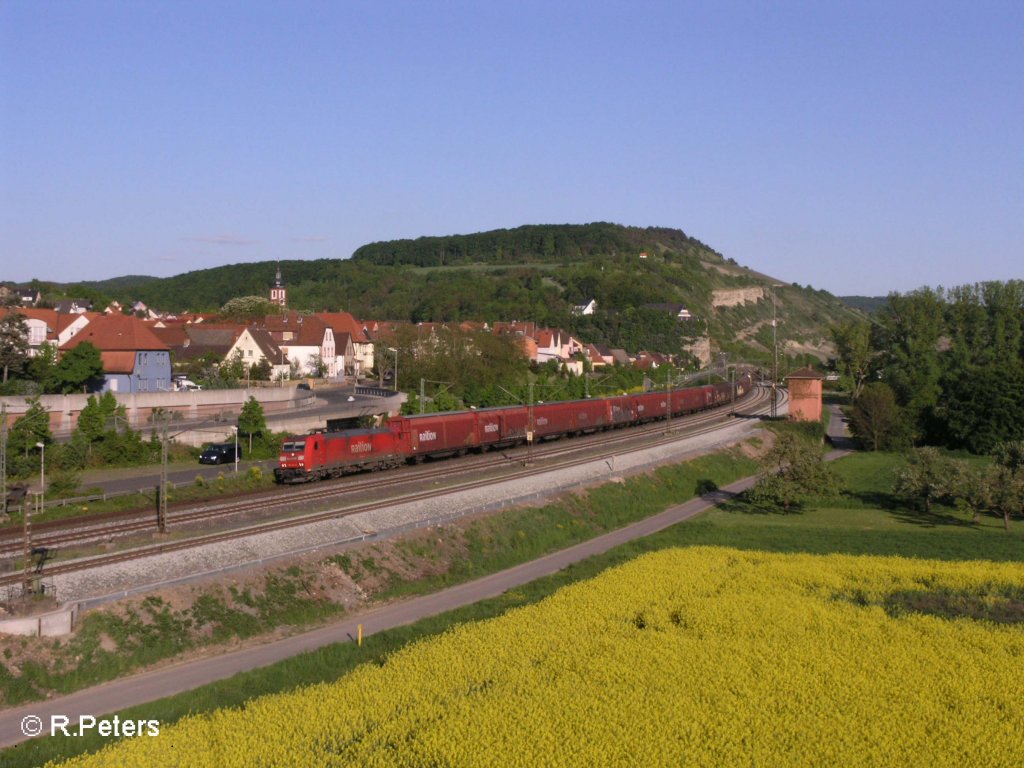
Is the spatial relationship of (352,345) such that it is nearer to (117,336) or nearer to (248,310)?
(248,310)

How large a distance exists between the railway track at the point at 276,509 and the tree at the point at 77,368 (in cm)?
2699

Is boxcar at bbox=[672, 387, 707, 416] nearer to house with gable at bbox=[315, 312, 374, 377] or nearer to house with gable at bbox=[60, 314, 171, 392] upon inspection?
house with gable at bbox=[315, 312, 374, 377]

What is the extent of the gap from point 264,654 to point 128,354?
50.3 meters

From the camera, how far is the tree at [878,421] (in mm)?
77875

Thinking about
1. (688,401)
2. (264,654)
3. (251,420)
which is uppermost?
(251,420)

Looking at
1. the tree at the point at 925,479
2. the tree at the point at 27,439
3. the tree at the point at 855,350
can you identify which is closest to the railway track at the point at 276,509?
the tree at the point at 27,439

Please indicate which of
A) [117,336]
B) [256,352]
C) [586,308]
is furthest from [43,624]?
[586,308]

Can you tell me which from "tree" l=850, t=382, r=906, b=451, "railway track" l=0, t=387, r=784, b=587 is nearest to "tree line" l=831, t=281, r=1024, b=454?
"tree" l=850, t=382, r=906, b=451

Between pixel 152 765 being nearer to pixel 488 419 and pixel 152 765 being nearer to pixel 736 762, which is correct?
pixel 736 762

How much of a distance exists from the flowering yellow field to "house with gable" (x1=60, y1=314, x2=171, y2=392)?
2028 inches

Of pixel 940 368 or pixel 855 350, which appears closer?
pixel 940 368

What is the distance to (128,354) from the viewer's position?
70.9m

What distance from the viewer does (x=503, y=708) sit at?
19.5 metres

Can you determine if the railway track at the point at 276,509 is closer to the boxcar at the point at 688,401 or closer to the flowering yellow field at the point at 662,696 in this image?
the flowering yellow field at the point at 662,696
